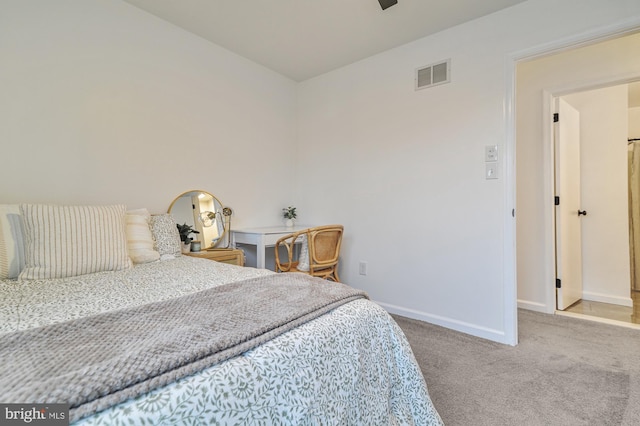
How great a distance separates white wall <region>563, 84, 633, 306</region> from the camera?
3088 millimetres

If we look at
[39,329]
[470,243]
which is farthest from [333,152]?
[39,329]

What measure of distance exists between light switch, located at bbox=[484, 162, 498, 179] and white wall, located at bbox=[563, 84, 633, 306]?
6.25ft

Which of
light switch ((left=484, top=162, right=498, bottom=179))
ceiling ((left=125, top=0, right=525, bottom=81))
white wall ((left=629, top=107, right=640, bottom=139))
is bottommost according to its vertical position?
light switch ((left=484, top=162, right=498, bottom=179))

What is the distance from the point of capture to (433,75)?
255cm

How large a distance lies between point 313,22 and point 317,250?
1833mm

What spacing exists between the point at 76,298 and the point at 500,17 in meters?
3.07

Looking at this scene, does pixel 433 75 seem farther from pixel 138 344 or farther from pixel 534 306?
pixel 138 344

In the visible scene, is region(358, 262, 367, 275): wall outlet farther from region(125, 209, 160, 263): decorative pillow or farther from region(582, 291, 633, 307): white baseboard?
region(582, 291, 633, 307): white baseboard

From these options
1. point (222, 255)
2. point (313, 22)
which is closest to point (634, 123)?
point (313, 22)

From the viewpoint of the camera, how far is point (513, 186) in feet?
7.17

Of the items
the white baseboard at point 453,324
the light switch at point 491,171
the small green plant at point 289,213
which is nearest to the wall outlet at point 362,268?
the white baseboard at point 453,324

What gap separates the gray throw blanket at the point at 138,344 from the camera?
0.54 meters

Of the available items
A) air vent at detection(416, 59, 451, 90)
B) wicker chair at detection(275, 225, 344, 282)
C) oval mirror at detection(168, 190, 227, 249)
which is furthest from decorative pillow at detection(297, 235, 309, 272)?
air vent at detection(416, 59, 451, 90)

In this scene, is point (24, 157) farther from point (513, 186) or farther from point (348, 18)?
point (513, 186)
